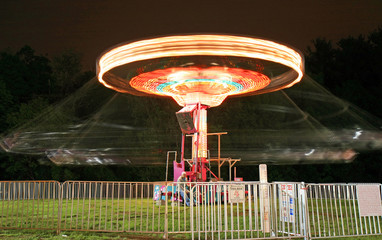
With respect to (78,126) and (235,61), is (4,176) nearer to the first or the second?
(78,126)

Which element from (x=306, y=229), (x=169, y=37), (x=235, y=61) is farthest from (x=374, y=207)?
(x=169, y=37)

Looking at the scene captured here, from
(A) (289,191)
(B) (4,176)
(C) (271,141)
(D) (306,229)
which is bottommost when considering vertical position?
(D) (306,229)

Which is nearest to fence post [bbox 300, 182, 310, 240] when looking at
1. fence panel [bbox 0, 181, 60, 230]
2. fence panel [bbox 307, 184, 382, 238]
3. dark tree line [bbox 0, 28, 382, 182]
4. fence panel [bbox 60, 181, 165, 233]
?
fence panel [bbox 307, 184, 382, 238]

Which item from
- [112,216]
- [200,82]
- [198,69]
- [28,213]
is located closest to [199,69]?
[198,69]

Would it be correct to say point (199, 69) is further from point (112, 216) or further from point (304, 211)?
point (304, 211)

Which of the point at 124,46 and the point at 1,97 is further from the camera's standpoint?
the point at 1,97

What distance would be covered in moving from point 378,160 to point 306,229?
1077 inches

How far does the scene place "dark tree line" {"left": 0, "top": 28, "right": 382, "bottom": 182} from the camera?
102 ft

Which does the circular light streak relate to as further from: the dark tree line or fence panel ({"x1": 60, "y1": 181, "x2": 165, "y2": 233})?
the dark tree line

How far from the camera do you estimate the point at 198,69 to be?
1148 centimetres

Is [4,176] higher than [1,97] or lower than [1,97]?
lower

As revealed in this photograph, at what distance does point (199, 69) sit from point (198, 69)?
30 millimetres

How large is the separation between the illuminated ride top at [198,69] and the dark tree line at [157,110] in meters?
17.5

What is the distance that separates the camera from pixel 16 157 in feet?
100.0
